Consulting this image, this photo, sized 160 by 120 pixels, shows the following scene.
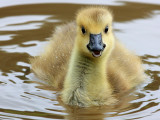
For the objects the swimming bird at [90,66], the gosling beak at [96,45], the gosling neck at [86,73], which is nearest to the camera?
the gosling beak at [96,45]

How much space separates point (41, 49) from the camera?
7.20m

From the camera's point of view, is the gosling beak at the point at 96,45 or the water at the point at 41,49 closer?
A: the gosling beak at the point at 96,45

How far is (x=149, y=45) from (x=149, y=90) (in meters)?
1.31

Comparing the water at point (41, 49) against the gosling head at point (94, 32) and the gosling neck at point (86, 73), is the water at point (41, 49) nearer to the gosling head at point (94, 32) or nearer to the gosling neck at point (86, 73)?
the gosling neck at point (86, 73)

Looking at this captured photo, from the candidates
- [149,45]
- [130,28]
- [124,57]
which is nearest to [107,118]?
[124,57]

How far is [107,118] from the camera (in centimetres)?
539

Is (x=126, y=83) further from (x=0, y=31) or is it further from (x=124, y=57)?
(x=0, y=31)

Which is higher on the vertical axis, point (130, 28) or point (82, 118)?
point (130, 28)

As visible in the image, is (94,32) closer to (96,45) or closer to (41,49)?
(96,45)

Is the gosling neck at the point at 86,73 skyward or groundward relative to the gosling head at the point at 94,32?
groundward

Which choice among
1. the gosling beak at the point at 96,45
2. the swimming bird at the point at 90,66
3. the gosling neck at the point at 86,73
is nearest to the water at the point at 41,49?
the swimming bird at the point at 90,66

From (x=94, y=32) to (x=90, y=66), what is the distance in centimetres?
44

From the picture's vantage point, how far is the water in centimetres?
550

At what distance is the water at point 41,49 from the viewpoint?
217 inches
